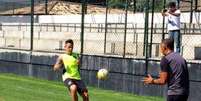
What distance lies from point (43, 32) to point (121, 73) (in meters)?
11.9

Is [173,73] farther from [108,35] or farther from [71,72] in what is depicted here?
[108,35]

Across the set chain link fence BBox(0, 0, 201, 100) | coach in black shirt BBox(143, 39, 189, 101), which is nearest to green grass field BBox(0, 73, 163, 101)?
chain link fence BBox(0, 0, 201, 100)

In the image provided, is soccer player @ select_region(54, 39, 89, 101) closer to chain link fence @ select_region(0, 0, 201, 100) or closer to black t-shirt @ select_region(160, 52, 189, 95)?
black t-shirt @ select_region(160, 52, 189, 95)

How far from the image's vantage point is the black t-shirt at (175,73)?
392 inches

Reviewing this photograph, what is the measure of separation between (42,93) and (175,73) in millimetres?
8713

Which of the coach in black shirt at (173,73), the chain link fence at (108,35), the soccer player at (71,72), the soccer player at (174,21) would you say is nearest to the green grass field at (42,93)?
the chain link fence at (108,35)

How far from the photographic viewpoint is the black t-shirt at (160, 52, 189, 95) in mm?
9945

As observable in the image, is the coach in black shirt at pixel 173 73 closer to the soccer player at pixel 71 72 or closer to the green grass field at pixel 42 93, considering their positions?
the soccer player at pixel 71 72

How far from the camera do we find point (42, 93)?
1800cm

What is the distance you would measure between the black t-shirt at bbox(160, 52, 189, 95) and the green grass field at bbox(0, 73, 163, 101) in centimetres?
717

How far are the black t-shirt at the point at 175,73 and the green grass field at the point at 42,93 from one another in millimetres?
7171

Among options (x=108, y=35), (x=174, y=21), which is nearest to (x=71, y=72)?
(x=174, y=21)

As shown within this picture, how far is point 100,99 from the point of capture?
1731 cm

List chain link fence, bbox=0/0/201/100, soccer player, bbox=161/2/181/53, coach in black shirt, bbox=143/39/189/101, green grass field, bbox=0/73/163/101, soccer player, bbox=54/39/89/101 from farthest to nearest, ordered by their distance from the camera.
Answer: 1. chain link fence, bbox=0/0/201/100
2. soccer player, bbox=161/2/181/53
3. green grass field, bbox=0/73/163/101
4. soccer player, bbox=54/39/89/101
5. coach in black shirt, bbox=143/39/189/101
